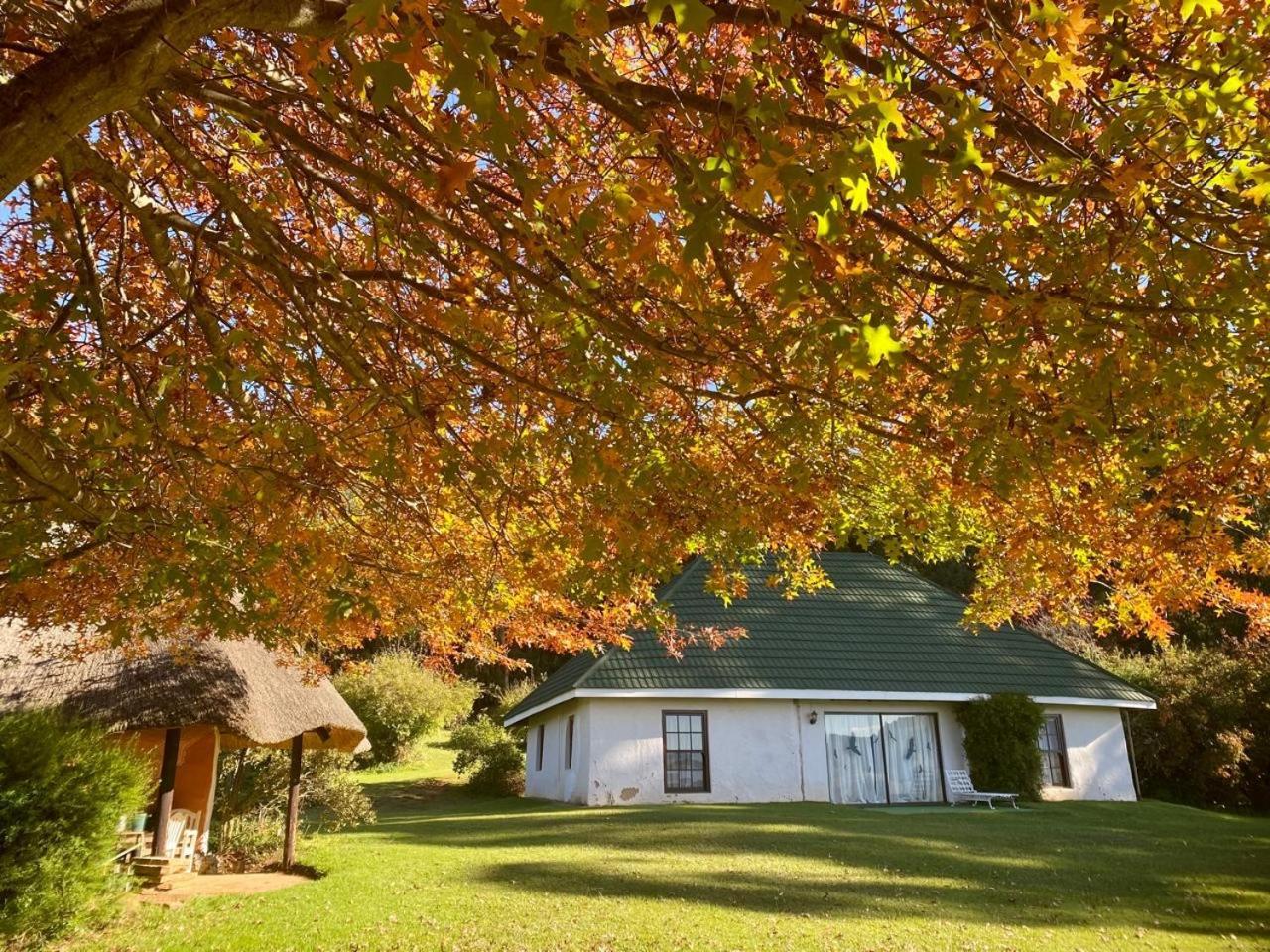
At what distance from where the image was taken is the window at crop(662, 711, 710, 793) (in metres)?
18.3

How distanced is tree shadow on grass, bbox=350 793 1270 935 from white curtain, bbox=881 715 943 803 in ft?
7.03

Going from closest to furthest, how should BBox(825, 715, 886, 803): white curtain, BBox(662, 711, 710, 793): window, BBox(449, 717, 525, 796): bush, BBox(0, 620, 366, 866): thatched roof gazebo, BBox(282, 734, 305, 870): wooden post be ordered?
BBox(0, 620, 366, 866): thatched roof gazebo
BBox(282, 734, 305, 870): wooden post
BBox(662, 711, 710, 793): window
BBox(825, 715, 886, 803): white curtain
BBox(449, 717, 525, 796): bush

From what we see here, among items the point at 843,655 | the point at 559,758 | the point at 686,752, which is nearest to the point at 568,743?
the point at 559,758

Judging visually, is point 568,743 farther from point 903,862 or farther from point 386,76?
point 386,76

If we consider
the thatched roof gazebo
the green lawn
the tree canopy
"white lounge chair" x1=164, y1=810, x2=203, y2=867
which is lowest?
the green lawn

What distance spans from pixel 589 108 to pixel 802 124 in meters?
2.68

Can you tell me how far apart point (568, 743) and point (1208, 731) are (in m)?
14.9

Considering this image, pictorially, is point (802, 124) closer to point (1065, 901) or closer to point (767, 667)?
point (1065, 901)

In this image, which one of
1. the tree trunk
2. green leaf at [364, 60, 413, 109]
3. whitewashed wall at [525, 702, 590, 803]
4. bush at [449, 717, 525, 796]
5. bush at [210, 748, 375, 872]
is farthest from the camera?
bush at [449, 717, 525, 796]

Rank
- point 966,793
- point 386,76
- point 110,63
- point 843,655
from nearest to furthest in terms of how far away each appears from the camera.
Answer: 1. point 386,76
2. point 110,63
3. point 966,793
4. point 843,655

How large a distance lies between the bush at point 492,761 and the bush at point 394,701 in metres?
3.43

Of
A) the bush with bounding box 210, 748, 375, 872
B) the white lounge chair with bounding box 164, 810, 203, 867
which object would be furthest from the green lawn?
the white lounge chair with bounding box 164, 810, 203, 867

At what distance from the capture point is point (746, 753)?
18406 millimetres

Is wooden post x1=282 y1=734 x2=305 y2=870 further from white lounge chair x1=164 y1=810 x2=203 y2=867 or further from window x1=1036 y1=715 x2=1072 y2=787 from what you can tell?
window x1=1036 y1=715 x2=1072 y2=787
